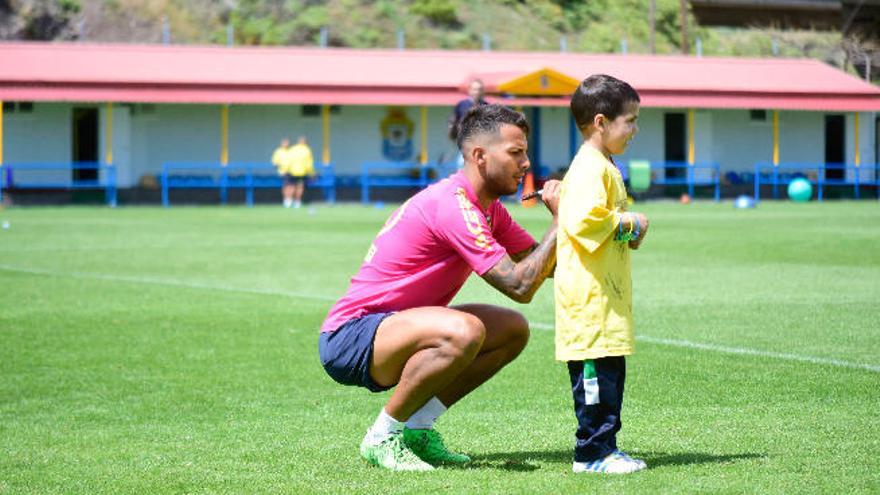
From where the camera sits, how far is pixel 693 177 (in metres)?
46.3

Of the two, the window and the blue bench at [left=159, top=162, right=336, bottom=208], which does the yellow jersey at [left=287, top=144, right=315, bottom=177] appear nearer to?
the blue bench at [left=159, top=162, right=336, bottom=208]

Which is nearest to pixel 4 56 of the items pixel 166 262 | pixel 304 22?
pixel 304 22

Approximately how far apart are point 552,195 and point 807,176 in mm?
43403

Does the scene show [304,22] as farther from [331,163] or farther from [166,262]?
[166,262]

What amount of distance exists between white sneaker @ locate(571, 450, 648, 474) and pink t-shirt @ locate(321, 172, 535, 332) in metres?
0.88

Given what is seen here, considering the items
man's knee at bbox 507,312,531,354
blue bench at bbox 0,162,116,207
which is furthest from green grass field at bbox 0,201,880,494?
blue bench at bbox 0,162,116,207

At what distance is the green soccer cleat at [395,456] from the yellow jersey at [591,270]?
2.61 feet

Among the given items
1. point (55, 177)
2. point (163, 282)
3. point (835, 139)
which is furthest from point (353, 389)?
point (835, 139)

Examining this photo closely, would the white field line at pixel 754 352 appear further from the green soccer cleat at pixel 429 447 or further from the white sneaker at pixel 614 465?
the green soccer cleat at pixel 429 447

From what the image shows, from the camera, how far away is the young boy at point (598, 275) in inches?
222

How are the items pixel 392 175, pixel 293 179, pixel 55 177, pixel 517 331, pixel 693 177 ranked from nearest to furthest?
1. pixel 517 331
2. pixel 293 179
3. pixel 55 177
4. pixel 392 175
5. pixel 693 177

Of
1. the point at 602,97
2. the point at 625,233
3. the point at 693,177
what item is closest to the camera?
the point at 625,233

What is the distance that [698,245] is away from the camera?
20.5 metres

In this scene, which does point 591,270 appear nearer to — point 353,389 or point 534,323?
point 353,389
